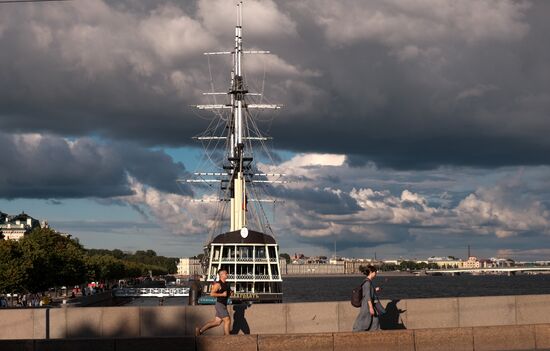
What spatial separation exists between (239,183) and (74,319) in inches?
2575

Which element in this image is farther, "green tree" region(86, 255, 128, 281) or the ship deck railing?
"green tree" region(86, 255, 128, 281)

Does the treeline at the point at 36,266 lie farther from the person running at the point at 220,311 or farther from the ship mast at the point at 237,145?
the person running at the point at 220,311

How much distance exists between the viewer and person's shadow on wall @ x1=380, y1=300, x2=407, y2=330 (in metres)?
18.6

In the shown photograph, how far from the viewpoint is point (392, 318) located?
18688mm

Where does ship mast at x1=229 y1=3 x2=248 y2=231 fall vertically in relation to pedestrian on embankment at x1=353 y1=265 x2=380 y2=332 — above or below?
above

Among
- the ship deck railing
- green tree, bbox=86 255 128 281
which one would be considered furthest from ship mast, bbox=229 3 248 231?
green tree, bbox=86 255 128 281

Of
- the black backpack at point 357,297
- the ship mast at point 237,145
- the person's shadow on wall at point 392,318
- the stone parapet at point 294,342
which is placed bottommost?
the stone parapet at point 294,342

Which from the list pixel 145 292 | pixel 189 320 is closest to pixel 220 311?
pixel 189 320

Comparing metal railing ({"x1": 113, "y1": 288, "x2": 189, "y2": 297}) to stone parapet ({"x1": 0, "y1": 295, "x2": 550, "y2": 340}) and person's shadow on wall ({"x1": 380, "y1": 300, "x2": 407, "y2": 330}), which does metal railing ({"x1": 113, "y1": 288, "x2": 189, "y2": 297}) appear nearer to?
stone parapet ({"x1": 0, "y1": 295, "x2": 550, "y2": 340})

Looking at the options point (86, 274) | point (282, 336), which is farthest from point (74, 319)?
point (86, 274)

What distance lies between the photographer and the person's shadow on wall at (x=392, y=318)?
18.6 m

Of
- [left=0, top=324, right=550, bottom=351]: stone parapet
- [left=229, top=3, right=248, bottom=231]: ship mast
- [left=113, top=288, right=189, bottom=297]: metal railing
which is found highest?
[left=229, top=3, right=248, bottom=231]: ship mast

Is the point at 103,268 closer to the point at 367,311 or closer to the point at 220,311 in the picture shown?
the point at 220,311

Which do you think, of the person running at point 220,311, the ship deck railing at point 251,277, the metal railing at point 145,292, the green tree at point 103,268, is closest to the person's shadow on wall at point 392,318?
the person running at point 220,311
